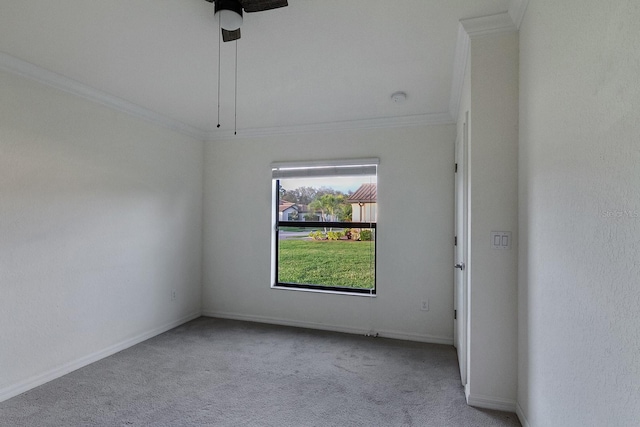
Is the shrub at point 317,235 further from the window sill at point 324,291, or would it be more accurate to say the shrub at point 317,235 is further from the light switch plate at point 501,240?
the light switch plate at point 501,240

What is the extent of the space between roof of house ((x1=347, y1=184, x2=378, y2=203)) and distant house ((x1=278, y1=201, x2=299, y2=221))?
70 cm

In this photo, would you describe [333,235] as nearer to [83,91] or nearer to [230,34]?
[230,34]

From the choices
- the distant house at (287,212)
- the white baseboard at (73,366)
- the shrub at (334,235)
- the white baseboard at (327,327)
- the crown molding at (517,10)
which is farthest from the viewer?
the distant house at (287,212)

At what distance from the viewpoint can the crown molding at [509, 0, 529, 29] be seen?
1.77 metres

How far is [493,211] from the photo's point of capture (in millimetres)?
2057

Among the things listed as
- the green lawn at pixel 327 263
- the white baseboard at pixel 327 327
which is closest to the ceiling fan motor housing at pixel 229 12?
the green lawn at pixel 327 263

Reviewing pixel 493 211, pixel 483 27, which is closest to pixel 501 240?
pixel 493 211

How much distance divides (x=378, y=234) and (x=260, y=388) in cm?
194

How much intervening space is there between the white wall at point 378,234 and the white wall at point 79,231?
20.1 inches

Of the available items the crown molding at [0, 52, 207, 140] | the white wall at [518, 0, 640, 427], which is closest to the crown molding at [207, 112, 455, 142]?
the crown molding at [0, 52, 207, 140]

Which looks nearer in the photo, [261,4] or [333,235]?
[261,4]

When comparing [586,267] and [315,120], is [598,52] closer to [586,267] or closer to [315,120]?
[586,267]

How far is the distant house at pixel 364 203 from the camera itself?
372 cm

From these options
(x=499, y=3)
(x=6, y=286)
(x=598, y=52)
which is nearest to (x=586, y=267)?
(x=598, y=52)
